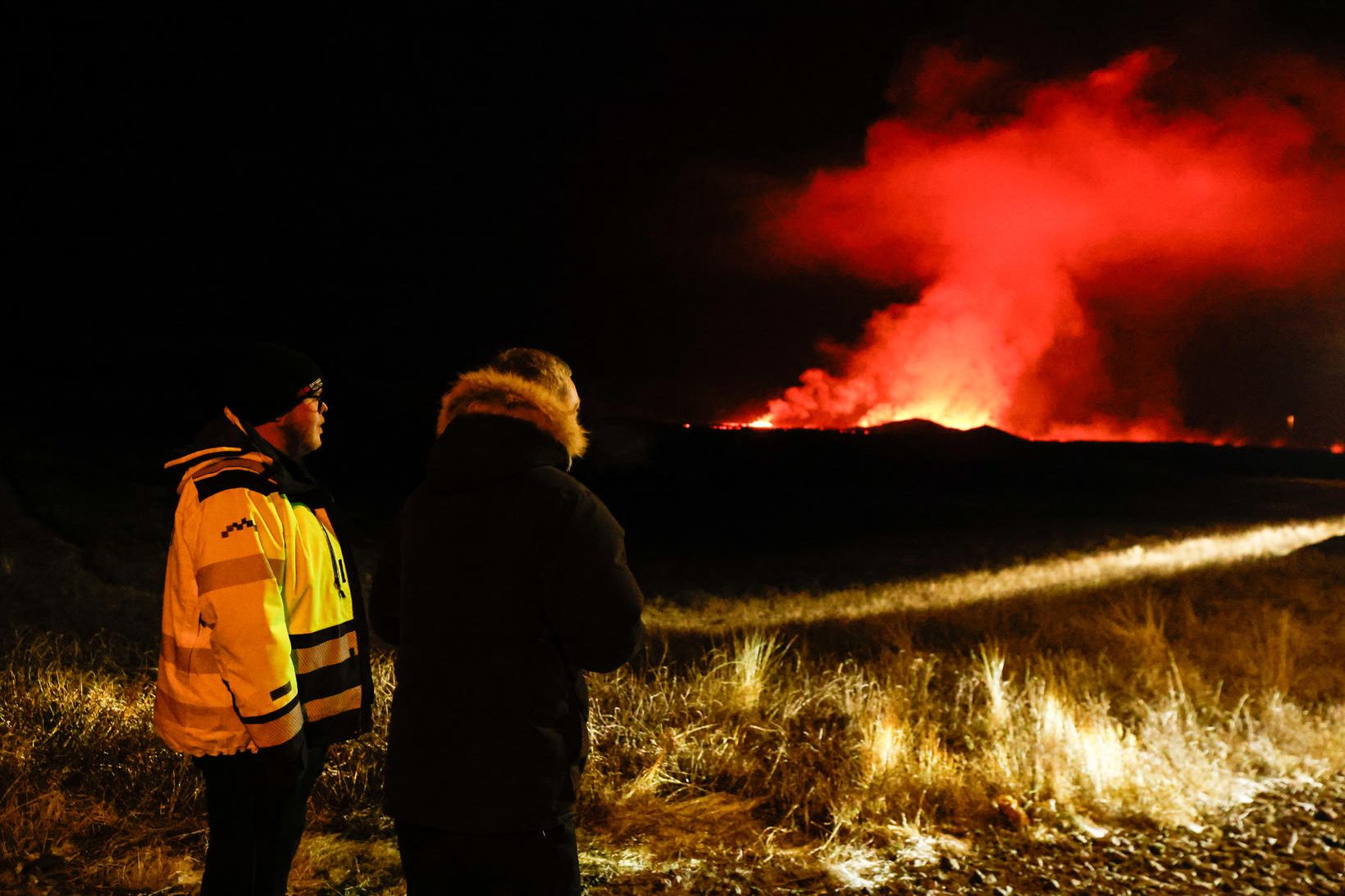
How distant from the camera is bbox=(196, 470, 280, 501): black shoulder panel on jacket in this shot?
2473 millimetres

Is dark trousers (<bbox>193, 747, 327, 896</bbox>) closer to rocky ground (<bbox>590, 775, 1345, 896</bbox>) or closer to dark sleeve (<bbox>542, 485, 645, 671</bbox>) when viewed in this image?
dark sleeve (<bbox>542, 485, 645, 671</bbox>)

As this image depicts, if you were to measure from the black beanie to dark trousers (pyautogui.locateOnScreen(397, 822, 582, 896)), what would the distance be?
141 cm

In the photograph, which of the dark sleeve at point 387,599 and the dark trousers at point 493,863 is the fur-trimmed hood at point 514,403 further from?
the dark trousers at point 493,863

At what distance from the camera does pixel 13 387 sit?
34812 mm

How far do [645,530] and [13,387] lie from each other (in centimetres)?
2700

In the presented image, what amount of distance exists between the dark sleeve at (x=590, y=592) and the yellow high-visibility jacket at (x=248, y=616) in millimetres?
908

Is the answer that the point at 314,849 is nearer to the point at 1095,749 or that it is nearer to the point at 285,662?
the point at 285,662

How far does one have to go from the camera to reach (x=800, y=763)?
489 cm

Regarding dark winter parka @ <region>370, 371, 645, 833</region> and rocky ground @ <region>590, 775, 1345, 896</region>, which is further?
rocky ground @ <region>590, 775, 1345, 896</region>

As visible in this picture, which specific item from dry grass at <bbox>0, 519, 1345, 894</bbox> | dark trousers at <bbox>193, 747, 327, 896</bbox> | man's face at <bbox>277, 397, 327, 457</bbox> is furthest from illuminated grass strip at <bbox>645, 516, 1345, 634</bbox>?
dark trousers at <bbox>193, 747, 327, 896</bbox>

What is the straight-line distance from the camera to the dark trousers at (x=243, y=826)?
96.6 inches

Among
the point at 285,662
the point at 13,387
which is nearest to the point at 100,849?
the point at 285,662

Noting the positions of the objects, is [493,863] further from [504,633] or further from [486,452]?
[486,452]

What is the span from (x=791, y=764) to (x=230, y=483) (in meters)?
3.51
